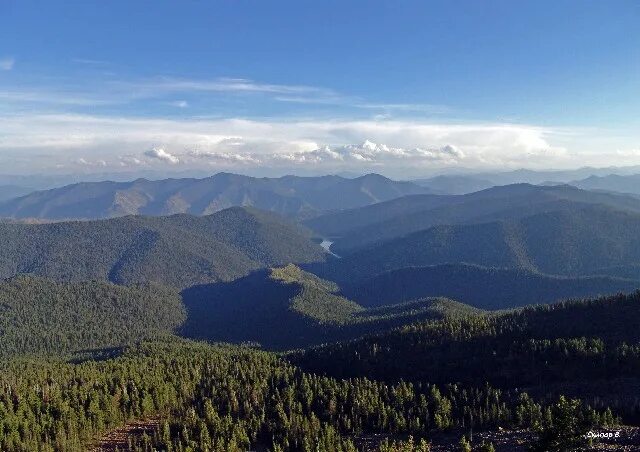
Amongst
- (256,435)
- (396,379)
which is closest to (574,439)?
(256,435)

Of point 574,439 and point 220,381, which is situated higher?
point 574,439

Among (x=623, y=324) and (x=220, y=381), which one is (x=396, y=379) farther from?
(x=623, y=324)

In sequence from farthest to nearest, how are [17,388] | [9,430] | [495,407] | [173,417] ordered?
1. [17,388]
2. [173,417]
3. [495,407]
4. [9,430]

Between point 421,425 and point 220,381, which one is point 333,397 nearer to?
point 421,425

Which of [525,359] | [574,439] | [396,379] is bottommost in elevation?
[396,379]

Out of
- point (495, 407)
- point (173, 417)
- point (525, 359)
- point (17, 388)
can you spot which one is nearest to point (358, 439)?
point (495, 407)

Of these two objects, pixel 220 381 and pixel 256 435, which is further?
pixel 220 381

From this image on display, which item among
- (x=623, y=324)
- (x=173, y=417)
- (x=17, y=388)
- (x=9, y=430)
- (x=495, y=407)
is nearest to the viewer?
(x=9, y=430)

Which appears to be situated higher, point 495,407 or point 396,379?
point 495,407

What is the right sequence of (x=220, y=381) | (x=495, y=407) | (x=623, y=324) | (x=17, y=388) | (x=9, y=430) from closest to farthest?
(x=9, y=430)
(x=495, y=407)
(x=17, y=388)
(x=220, y=381)
(x=623, y=324)
